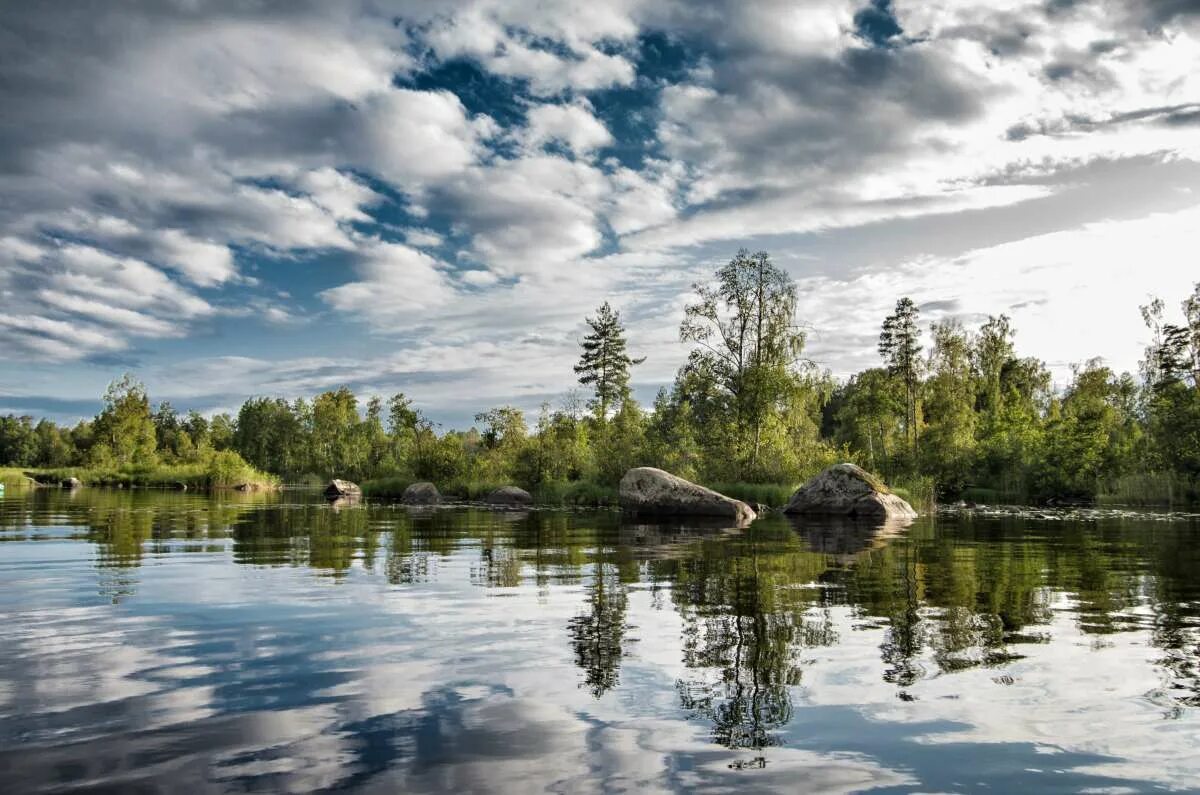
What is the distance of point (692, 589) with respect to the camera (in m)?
10.1

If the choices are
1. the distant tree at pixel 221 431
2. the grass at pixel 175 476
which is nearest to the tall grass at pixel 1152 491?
the grass at pixel 175 476

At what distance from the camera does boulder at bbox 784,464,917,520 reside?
31500mm

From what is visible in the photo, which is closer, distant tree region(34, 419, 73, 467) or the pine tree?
the pine tree

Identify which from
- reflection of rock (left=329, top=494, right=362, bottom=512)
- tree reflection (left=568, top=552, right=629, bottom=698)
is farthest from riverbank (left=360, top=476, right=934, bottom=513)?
tree reflection (left=568, top=552, right=629, bottom=698)

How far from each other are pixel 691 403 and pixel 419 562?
125 ft

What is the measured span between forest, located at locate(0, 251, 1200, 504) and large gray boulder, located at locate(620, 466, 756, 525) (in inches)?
317

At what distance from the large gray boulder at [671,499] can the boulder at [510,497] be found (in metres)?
14.3

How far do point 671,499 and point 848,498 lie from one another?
7.14m

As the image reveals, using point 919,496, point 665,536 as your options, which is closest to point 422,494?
point 919,496

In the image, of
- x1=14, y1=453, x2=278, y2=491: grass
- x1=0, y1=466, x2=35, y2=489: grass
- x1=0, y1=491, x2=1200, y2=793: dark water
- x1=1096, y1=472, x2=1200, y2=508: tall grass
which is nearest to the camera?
x1=0, y1=491, x2=1200, y2=793: dark water

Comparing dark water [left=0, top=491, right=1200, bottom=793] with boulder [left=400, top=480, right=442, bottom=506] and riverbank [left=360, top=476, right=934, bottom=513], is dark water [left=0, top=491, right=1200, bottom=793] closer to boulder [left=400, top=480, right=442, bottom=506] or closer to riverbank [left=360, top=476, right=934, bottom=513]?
riverbank [left=360, top=476, right=934, bottom=513]

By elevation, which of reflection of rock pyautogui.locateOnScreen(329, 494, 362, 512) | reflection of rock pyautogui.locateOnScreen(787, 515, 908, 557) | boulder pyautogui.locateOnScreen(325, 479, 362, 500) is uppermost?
boulder pyautogui.locateOnScreen(325, 479, 362, 500)

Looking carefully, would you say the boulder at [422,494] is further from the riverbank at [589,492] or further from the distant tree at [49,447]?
the distant tree at [49,447]

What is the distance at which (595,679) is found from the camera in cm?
562
